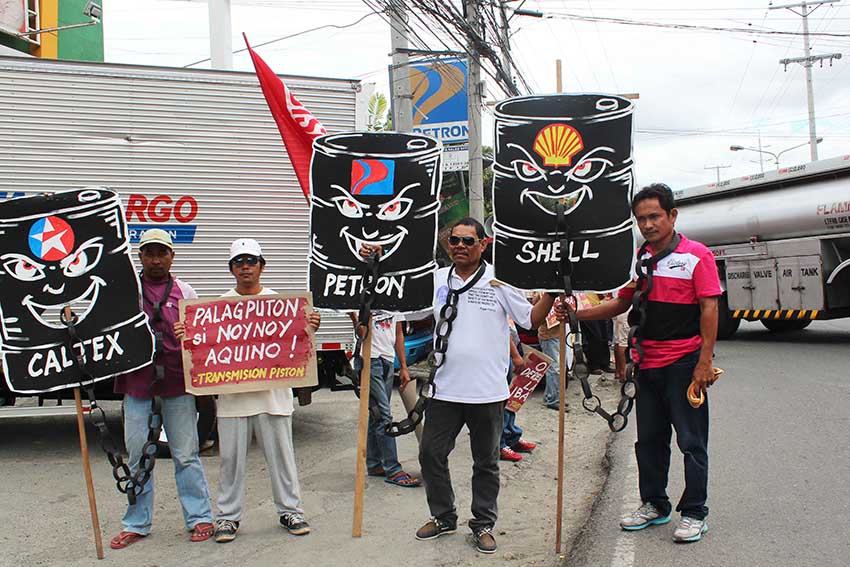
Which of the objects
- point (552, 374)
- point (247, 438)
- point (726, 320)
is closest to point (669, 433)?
point (247, 438)

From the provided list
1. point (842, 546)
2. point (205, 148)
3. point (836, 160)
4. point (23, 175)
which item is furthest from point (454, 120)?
point (842, 546)

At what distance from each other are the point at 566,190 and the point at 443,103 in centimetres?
1140

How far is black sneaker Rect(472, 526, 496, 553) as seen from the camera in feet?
15.3

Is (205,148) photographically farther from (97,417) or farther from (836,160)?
(836,160)

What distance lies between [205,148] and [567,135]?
4.32m

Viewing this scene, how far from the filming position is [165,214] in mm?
7703

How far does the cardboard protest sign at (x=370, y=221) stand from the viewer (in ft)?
16.3

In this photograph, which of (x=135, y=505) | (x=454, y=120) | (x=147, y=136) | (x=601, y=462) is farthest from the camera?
(x=454, y=120)

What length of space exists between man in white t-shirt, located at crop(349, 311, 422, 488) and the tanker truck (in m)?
10.4

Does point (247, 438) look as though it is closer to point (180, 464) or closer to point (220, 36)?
point (180, 464)

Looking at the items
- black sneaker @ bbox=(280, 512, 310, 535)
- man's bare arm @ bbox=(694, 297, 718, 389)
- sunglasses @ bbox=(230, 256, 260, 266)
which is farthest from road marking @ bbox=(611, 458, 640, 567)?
sunglasses @ bbox=(230, 256, 260, 266)

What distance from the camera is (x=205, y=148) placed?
780 cm

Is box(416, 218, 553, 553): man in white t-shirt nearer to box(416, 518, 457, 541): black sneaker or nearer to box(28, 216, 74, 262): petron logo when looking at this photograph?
box(416, 518, 457, 541): black sneaker

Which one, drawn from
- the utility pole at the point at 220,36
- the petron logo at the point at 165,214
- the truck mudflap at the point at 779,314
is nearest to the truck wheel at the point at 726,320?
the truck mudflap at the point at 779,314
